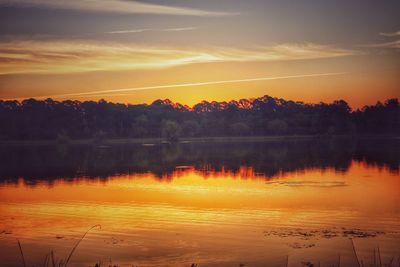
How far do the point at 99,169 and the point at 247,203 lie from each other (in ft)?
77.9

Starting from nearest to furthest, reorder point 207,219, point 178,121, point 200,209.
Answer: point 207,219 < point 200,209 < point 178,121

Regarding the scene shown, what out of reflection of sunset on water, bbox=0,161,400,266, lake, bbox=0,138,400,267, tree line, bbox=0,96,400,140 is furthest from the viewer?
tree line, bbox=0,96,400,140

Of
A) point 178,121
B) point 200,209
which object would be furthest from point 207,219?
point 178,121

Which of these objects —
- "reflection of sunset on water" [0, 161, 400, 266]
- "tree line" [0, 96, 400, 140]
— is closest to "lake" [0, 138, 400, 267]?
"reflection of sunset on water" [0, 161, 400, 266]

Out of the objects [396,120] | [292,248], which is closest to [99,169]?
[292,248]

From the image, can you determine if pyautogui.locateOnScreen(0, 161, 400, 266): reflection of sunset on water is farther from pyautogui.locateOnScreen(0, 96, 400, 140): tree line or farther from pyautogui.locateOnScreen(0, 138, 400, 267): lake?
pyautogui.locateOnScreen(0, 96, 400, 140): tree line

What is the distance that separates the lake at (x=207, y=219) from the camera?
14.6 m

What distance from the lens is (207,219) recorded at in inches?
800

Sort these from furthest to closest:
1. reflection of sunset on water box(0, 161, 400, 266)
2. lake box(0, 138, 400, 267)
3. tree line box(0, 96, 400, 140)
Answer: tree line box(0, 96, 400, 140)
reflection of sunset on water box(0, 161, 400, 266)
lake box(0, 138, 400, 267)

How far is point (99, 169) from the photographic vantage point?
149 feet

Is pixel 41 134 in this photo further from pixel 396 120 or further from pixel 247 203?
pixel 247 203

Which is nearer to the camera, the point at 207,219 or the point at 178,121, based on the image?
the point at 207,219

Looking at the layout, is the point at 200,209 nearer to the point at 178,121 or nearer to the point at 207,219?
the point at 207,219

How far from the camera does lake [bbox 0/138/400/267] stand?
14.6 metres
